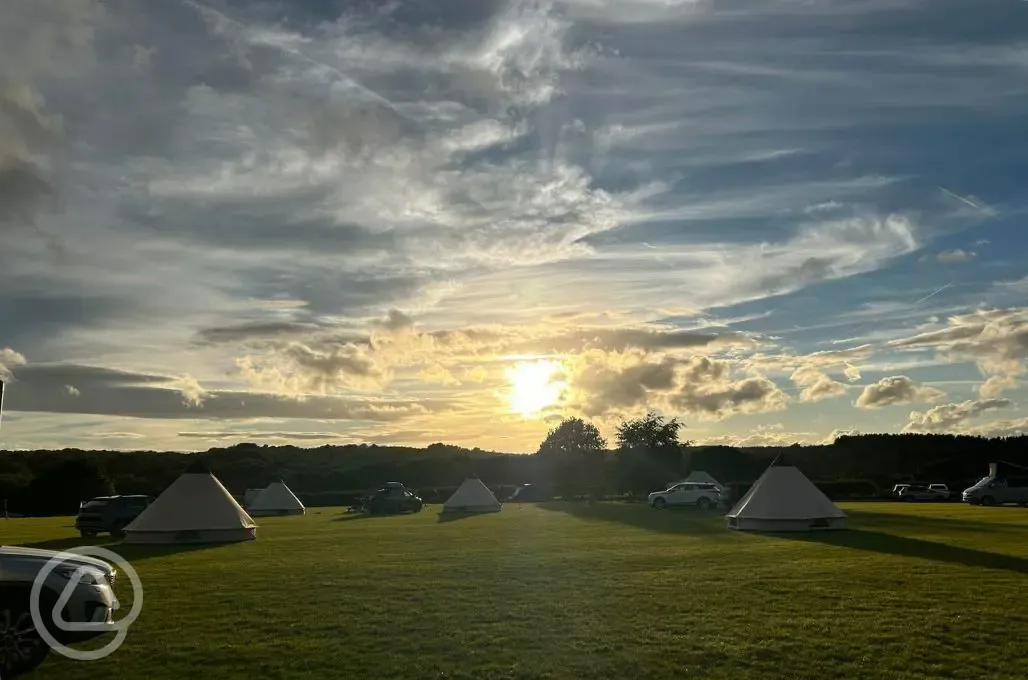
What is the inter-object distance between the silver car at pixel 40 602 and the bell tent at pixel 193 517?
19.6 meters

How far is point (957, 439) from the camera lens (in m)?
118

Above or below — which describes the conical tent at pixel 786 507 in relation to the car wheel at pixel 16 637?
above

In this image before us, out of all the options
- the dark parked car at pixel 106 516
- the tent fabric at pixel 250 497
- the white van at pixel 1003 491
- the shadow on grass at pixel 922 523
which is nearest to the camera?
the shadow on grass at pixel 922 523

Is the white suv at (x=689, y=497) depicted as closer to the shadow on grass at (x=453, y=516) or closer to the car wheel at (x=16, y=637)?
the shadow on grass at (x=453, y=516)

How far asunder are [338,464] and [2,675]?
125563 millimetres

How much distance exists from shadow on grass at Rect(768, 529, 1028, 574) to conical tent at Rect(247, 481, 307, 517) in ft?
124

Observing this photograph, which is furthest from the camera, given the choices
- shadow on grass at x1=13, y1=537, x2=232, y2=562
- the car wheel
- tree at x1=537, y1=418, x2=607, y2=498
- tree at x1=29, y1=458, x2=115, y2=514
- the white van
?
tree at x1=537, y1=418, x2=607, y2=498

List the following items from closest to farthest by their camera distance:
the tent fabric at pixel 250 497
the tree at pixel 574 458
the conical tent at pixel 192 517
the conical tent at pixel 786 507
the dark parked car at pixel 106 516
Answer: the conical tent at pixel 192 517
the conical tent at pixel 786 507
the dark parked car at pixel 106 516
the tent fabric at pixel 250 497
the tree at pixel 574 458

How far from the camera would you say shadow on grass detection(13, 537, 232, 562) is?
2595 centimetres

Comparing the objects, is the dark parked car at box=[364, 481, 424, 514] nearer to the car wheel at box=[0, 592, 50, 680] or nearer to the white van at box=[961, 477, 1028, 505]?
the white van at box=[961, 477, 1028, 505]

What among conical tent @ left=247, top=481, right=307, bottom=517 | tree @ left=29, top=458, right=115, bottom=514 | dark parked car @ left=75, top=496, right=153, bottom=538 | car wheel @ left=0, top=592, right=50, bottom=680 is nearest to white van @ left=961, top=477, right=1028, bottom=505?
conical tent @ left=247, top=481, right=307, bottom=517

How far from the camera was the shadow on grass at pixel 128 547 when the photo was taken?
25953mm

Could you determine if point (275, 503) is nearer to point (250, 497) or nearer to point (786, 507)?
point (250, 497)

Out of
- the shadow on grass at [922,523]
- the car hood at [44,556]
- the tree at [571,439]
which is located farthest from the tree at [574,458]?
the car hood at [44,556]
